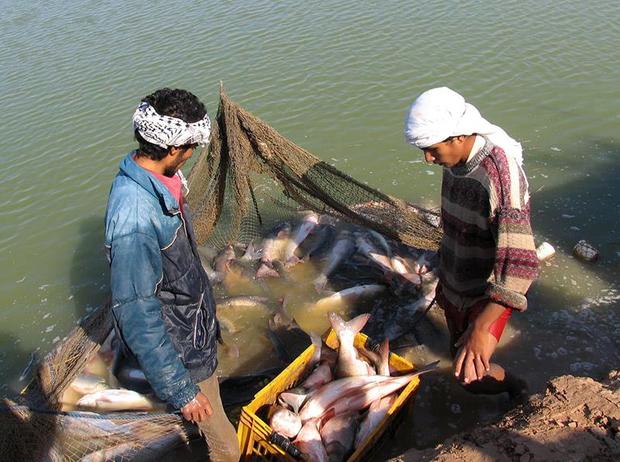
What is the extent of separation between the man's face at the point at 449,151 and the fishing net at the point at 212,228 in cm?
222

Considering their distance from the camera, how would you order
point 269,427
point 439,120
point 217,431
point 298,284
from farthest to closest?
point 298,284 → point 269,427 → point 217,431 → point 439,120

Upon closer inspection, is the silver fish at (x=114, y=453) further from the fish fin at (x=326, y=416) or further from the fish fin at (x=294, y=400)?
the fish fin at (x=326, y=416)

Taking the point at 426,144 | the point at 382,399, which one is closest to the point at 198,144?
the point at 426,144

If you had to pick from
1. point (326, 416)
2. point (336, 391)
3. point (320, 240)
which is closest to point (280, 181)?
point (320, 240)

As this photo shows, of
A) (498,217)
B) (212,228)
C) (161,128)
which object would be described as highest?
(161,128)

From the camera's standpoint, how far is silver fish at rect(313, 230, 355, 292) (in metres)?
6.31

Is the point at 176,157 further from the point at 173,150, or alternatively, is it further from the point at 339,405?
the point at 339,405

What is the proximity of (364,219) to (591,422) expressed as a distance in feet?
9.24

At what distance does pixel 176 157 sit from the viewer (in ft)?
9.39

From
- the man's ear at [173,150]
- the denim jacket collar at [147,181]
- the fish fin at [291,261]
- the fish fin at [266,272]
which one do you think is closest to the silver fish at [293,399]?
the denim jacket collar at [147,181]

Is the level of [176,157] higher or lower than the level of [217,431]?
higher

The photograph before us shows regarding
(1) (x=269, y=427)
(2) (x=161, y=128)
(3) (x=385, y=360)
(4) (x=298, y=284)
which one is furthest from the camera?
(4) (x=298, y=284)

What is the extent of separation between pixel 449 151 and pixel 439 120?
240 mm

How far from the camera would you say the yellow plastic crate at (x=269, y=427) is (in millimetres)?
3623
